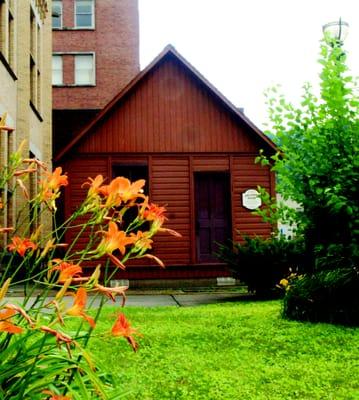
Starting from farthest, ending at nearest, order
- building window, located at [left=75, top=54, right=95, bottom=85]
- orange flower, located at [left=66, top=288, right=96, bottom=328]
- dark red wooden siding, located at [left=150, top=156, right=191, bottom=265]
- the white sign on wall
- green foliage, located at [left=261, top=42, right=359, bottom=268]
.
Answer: building window, located at [left=75, top=54, right=95, bottom=85]
the white sign on wall
dark red wooden siding, located at [left=150, top=156, right=191, bottom=265]
green foliage, located at [left=261, top=42, right=359, bottom=268]
orange flower, located at [left=66, top=288, right=96, bottom=328]

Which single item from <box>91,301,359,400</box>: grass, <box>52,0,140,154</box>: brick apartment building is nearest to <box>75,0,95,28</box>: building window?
<box>52,0,140,154</box>: brick apartment building

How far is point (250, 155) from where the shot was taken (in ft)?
57.4

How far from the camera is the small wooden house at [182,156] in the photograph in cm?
1692

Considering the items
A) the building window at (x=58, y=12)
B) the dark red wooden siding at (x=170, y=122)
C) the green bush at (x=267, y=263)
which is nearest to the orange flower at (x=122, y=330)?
the green bush at (x=267, y=263)

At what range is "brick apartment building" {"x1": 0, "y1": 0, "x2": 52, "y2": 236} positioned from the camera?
39.5ft

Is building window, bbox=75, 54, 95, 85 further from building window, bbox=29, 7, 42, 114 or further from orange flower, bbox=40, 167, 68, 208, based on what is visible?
orange flower, bbox=40, 167, 68, 208

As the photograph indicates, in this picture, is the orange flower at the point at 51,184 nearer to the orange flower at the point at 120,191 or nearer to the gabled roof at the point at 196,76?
the orange flower at the point at 120,191

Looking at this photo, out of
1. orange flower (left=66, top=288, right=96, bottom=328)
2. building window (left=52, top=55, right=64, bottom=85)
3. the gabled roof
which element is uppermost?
building window (left=52, top=55, right=64, bottom=85)

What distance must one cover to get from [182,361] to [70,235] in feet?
37.5

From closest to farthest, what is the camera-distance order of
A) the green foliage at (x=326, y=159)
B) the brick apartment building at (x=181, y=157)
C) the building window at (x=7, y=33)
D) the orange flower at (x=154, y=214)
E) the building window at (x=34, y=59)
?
1. the orange flower at (x=154, y=214)
2. the green foliage at (x=326, y=159)
3. the building window at (x=7, y=33)
4. the building window at (x=34, y=59)
5. the brick apartment building at (x=181, y=157)

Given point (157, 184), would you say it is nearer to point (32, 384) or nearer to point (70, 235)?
point (70, 235)

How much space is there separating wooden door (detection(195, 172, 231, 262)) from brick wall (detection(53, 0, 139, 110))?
17.4 m

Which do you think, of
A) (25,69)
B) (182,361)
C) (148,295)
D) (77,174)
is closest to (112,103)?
(77,174)

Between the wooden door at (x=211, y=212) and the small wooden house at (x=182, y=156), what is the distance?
28 millimetres
